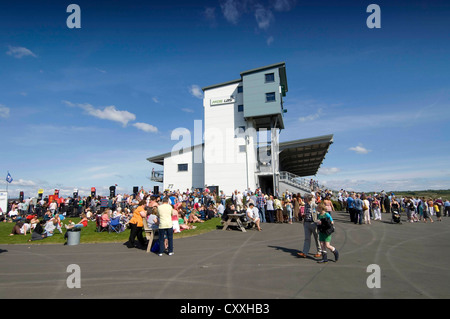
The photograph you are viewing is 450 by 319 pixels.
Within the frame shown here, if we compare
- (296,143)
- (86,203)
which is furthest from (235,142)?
(86,203)

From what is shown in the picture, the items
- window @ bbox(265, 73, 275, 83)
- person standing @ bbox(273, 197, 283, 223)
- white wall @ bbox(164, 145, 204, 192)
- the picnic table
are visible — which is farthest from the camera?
white wall @ bbox(164, 145, 204, 192)

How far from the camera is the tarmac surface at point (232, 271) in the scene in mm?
4820

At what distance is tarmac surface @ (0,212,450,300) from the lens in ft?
15.8

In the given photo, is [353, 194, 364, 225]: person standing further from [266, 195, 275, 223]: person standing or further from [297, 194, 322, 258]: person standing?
[297, 194, 322, 258]: person standing

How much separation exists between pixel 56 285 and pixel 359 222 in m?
15.5

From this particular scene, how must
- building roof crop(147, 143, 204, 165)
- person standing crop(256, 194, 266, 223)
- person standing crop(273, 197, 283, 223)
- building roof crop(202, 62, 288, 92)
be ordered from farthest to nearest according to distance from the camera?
building roof crop(147, 143, 204, 165), building roof crop(202, 62, 288, 92), person standing crop(256, 194, 266, 223), person standing crop(273, 197, 283, 223)

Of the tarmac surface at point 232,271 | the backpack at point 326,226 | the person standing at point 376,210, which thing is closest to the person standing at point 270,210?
the tarmac surface at point 232,271

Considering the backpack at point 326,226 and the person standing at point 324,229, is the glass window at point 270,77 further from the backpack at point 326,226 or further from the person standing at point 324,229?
the backpack at point 326,226

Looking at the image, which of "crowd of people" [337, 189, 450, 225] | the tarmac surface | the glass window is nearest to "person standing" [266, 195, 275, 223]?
"crowd of people" [337, 189, 450, 225]

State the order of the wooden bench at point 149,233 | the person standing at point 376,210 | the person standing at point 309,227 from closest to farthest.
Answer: the person standing at point 309,227 → the wooden bench at point 149,233 → the person standing at point 376,210

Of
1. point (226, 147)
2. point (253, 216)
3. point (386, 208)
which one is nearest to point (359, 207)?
point (253, 216)

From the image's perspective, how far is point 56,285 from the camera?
217 inches

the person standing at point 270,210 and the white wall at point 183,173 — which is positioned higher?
the white wall at point 183,173
